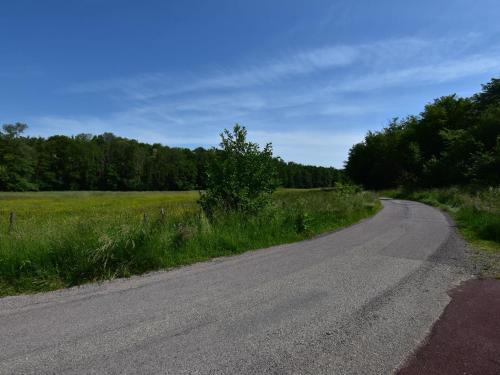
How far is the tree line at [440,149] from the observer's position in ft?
120

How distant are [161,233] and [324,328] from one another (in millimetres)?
4938

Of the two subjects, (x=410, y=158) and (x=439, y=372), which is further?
(x=410, y=158)

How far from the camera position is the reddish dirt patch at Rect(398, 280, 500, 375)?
10.5 feet

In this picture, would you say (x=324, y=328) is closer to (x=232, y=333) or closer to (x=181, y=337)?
(x=232, y=333)

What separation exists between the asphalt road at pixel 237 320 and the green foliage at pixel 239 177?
456 centimetres

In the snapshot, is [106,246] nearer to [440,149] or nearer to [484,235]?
[484,235]

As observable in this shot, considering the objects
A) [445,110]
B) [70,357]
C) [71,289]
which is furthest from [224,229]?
[445,110]

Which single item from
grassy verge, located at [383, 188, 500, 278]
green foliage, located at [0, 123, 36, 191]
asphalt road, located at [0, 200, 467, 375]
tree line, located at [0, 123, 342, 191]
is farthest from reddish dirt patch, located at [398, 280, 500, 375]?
green foliage, located at [0, 123, 36, 191]

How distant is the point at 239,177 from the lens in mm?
12273

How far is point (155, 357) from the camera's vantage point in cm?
337

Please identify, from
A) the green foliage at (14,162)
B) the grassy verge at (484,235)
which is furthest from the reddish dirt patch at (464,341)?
the green foliage at (14,162)

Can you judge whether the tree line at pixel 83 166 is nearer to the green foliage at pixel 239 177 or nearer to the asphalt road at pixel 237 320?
the green foliage at pixel 239 177

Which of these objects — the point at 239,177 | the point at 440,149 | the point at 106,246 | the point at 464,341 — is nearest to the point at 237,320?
the point at 464,341

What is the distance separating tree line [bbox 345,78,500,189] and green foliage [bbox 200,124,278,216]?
27855 millimetres
